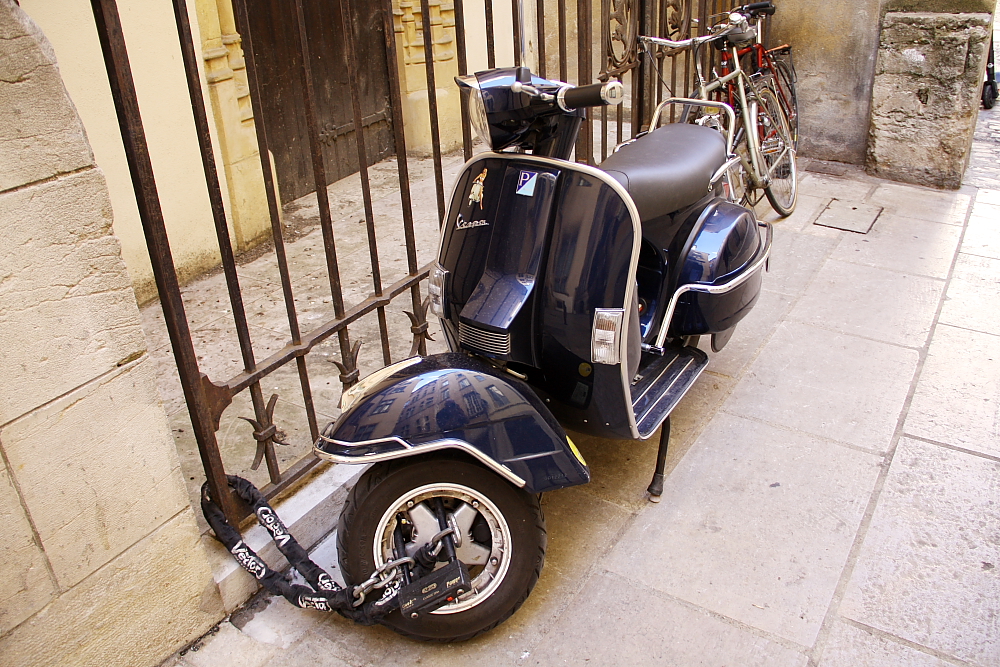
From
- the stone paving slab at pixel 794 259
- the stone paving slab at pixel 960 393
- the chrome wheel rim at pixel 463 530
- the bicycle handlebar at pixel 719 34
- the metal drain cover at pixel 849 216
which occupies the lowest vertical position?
the stone paving slab at pixel 960 393

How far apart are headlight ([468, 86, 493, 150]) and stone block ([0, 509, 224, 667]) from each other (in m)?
1.37

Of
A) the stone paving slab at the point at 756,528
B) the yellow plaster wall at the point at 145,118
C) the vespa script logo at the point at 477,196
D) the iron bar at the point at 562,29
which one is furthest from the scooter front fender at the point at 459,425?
the yellow plaster wall at the point at 145,118

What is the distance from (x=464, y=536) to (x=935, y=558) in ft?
5.01

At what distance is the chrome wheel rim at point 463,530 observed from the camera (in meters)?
2.30

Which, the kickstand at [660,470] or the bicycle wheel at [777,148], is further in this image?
the bicycle wheel at [777,148]

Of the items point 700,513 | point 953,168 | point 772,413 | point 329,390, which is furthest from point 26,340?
point 953,168

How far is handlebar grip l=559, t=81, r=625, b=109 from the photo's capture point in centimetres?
215

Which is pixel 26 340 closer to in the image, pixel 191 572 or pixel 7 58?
pixel 7 58

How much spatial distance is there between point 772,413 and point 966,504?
78 cm

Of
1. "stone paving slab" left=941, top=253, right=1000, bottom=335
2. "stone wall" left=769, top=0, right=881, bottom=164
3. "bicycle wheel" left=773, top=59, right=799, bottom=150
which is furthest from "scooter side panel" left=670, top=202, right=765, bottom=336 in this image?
"stone wall" left=769, top=0, right=881, bottom=164

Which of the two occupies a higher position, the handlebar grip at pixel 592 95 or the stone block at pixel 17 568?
the handlebar grip at pixel 592 95

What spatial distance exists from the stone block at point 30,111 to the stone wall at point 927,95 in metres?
5.23

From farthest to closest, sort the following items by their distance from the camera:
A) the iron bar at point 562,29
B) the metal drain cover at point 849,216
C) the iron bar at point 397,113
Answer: the metal drain cover at point 849,216, the iron bar at point 562,29, the iron bar at point 397,113

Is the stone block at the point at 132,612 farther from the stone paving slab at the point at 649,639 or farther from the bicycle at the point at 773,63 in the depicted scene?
the bicycle at the point at 773,63
